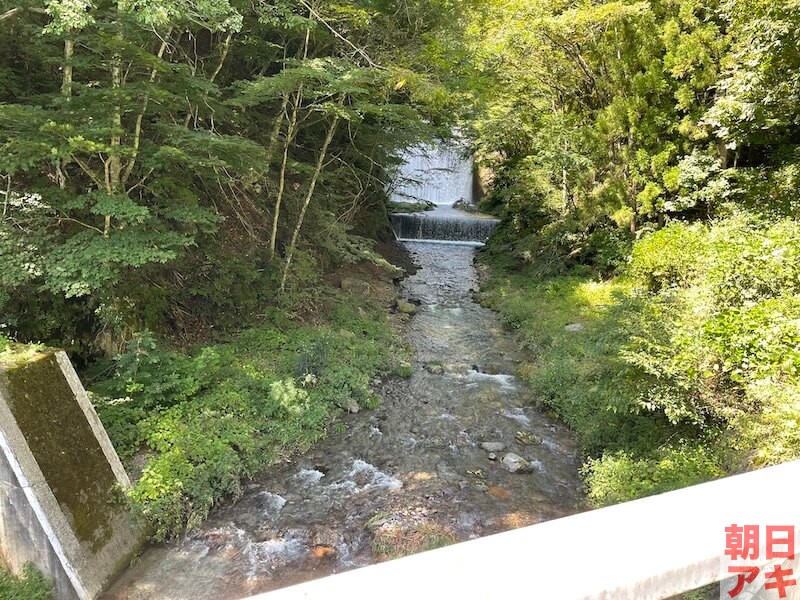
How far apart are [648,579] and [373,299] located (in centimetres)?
1145

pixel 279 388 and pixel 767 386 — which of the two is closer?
pixel 767 386

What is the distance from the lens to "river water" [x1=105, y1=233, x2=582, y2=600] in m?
4.48

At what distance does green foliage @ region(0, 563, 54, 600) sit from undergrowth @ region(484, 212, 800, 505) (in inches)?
205

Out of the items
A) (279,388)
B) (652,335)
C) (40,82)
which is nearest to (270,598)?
(652,335)

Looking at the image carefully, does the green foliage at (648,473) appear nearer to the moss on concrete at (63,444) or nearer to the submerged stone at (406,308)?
the moss on concrete at (63,444)

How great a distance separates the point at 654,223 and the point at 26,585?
1219cm

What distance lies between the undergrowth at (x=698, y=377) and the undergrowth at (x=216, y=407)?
3.55m

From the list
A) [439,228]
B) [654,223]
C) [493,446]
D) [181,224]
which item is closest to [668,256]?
[654,223]

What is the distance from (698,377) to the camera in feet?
15.9

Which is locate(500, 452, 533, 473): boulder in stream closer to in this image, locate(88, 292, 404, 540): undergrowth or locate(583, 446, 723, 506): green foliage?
locate(583, 446, 723, 506): green foliage

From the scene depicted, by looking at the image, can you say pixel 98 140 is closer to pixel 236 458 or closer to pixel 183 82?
pixel 183 82

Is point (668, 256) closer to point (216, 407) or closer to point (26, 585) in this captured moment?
point (216, 407)

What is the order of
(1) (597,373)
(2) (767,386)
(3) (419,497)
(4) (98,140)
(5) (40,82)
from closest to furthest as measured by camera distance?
(2) (767,386) < (4) (98,140) < (3) (419,497) < (5) (40,82) < (1) (597,373)

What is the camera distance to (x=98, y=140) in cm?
515
